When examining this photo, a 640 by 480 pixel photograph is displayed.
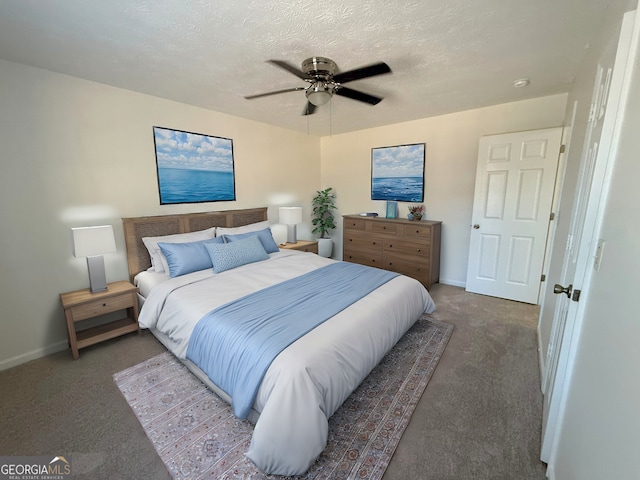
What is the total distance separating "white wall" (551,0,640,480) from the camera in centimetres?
73

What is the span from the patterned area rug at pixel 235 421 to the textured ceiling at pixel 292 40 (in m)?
2.49

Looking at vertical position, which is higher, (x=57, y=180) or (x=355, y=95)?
(x=355, y=95)

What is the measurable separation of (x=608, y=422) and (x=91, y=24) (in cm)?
313

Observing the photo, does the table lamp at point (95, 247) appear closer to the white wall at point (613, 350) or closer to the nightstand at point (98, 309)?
the nightstand at point (98, 309)

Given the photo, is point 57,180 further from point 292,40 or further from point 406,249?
point 406,249

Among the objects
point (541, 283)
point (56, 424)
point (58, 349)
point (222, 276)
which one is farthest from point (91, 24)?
point (541, 283)

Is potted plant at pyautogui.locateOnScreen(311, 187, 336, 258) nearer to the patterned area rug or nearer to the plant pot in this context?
the plant pot

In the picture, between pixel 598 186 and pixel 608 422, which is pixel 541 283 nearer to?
pixel 598 186

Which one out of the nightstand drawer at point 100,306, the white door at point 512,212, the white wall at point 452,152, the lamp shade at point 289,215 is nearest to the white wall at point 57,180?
the nightstand drawer at point 100,306

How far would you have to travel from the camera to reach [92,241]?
7.87 feet

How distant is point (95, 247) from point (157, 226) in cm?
71

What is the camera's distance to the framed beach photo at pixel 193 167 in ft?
10.2

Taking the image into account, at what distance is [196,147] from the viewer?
336cm

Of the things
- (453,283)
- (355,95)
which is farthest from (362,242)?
(355,95)
